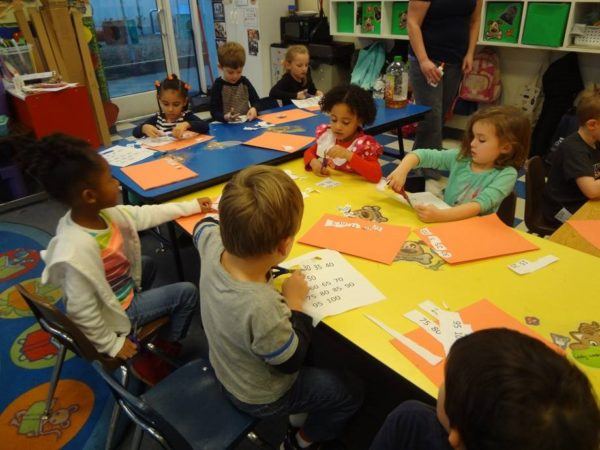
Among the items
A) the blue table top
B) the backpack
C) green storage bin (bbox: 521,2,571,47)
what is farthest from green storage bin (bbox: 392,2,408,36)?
the blue table top

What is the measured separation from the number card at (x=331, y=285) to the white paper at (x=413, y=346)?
0.09 metres

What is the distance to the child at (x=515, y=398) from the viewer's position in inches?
19.4

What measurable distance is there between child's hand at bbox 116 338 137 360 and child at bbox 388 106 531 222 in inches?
40.9

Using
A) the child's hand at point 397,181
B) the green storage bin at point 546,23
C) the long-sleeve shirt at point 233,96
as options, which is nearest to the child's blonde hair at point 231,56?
the long-sleeve shirt at point 233,96

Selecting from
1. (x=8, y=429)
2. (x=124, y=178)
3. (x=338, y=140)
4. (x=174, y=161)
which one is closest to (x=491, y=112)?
(x=338, y=140)

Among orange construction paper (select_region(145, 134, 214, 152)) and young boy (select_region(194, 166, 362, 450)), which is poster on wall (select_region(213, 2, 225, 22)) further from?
young boy (select_region(194, 166, 362, 450))

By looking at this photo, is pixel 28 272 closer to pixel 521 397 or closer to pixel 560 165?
pixel 521 397

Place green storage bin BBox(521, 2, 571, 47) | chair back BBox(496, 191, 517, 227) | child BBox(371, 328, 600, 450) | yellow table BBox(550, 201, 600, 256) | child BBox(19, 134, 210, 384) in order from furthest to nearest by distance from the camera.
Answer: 1. green storage bin BBox(521, 2, 571, 47)
2. chair back BBox(496, 191, 517, 227)
3. yellow table BBox(550, 201, 600, 256)
4. child BBox(19, 134, 210, 384)
5. child BBox(371, 328, 600, 450)

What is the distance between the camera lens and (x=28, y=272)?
8.15ft

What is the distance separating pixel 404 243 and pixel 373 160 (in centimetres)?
63

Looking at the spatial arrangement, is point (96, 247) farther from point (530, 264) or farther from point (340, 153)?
point (530, 264)

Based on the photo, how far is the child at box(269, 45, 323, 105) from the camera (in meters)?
3.21

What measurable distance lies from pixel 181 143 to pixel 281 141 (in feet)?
1.77

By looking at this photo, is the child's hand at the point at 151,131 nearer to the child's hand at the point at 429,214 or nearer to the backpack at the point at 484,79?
the child's hand at the point at 429,214
